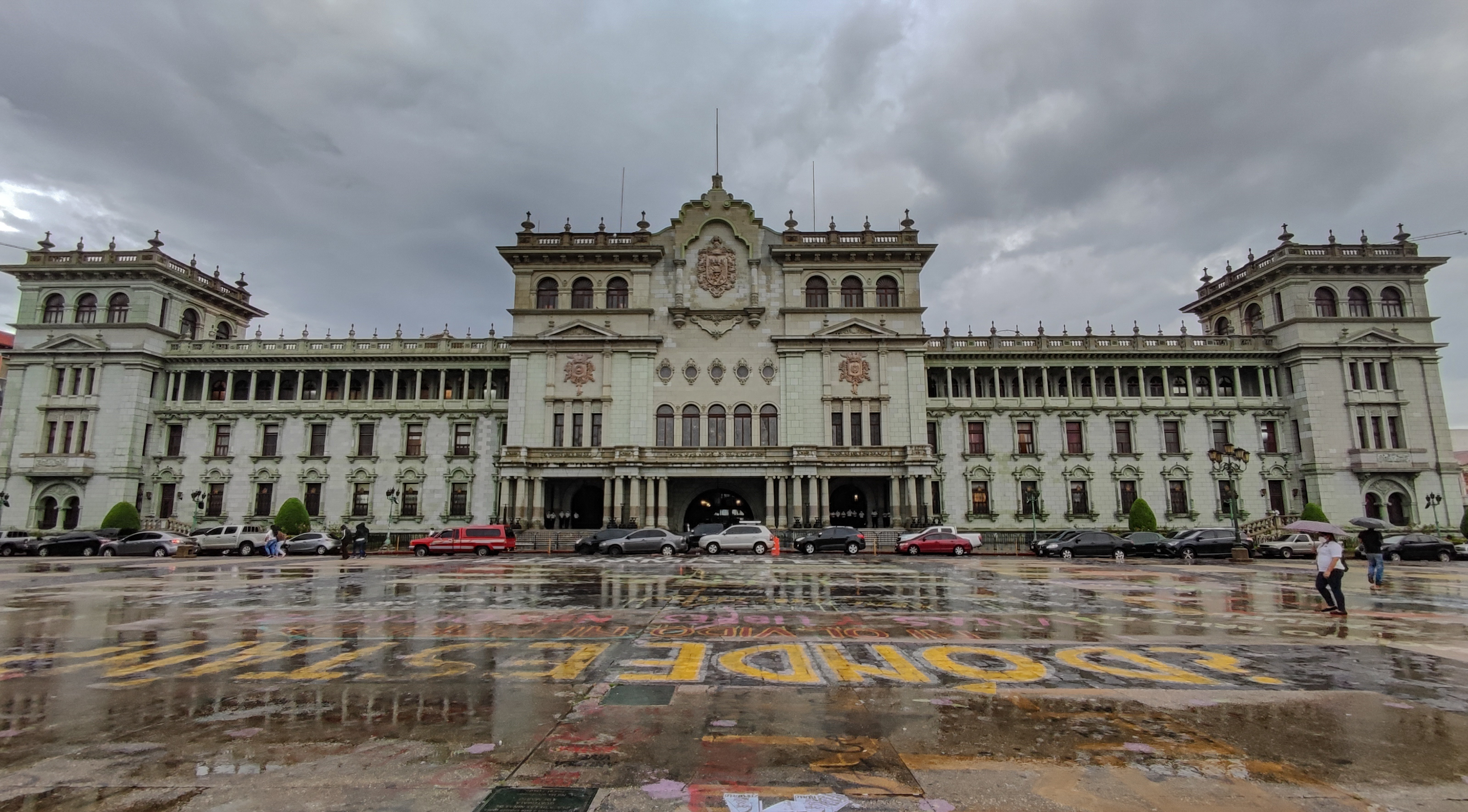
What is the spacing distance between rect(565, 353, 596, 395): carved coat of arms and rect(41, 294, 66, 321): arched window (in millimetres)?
34349

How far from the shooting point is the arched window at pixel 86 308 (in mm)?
47719

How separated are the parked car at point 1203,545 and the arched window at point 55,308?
223 ft

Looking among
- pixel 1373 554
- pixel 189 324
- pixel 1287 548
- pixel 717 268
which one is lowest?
pixel 1287 548

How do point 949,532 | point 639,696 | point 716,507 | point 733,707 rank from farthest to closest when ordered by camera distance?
point 716,507 < point 949,532 < point 639,696 < point 733,707

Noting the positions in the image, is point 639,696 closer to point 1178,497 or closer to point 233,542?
point 233,542

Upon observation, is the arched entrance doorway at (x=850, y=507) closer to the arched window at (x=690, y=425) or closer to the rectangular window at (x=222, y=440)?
the arched window at (x=690, y=425)

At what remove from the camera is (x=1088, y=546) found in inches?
1332

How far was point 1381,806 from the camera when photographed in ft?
14.7

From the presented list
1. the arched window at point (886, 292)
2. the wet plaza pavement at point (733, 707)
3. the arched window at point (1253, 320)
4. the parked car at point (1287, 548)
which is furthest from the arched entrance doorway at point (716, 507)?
the arched window at point (1253, 320)

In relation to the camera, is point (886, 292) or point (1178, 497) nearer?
point (1178, 497)

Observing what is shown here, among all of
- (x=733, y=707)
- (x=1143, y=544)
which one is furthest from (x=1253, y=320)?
(x=733, y=707)

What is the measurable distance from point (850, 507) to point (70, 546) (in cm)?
4344

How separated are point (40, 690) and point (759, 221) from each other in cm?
4472

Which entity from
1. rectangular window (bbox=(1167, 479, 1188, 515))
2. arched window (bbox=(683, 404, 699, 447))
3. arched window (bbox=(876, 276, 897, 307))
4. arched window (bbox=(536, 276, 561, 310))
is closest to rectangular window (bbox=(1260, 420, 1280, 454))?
rectangular window (bbox=(1167, 479, 1188, 515))
